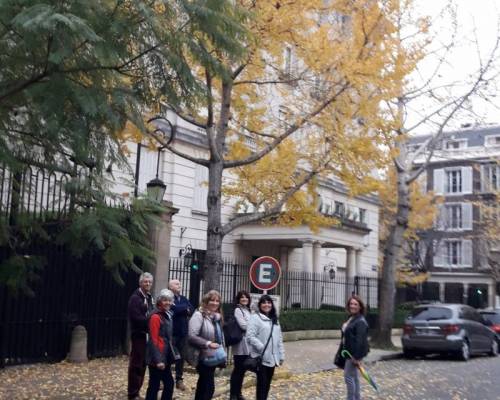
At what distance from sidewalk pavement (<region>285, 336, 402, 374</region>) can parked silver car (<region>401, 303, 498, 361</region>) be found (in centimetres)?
88

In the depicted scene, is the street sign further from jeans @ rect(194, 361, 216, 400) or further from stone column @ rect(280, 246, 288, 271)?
stone column @ rect(280, 246, 288, 271)

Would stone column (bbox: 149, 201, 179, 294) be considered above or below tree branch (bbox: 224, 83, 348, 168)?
below

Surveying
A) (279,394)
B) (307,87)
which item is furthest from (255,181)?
(279,394)

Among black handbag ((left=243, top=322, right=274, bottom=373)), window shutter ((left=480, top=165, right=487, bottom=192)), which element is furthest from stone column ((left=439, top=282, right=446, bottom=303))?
black handbag ((left=243, top=322, right=274, bottom=373))

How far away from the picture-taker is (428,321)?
1797 cm

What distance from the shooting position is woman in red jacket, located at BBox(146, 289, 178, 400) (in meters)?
7.97

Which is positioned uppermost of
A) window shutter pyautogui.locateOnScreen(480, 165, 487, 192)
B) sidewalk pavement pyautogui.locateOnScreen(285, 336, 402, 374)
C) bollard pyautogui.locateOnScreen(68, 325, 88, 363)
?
window shutter pyautogui.locateOnScreen(480, 165, 487, 192)

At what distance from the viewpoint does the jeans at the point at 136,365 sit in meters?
9.42

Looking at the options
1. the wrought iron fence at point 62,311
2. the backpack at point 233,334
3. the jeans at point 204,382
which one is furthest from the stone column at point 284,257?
the jeans at point 204,382

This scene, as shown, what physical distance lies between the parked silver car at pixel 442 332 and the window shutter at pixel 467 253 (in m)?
39.6

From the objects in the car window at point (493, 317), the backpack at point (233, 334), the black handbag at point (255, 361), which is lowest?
the black handbag at point (255, 361)

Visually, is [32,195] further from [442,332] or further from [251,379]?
[442,332]

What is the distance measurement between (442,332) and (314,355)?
11.8 ft

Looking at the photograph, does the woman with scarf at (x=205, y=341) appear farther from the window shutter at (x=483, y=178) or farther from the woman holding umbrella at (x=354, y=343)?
the window shutter at (x=483, y=178)
